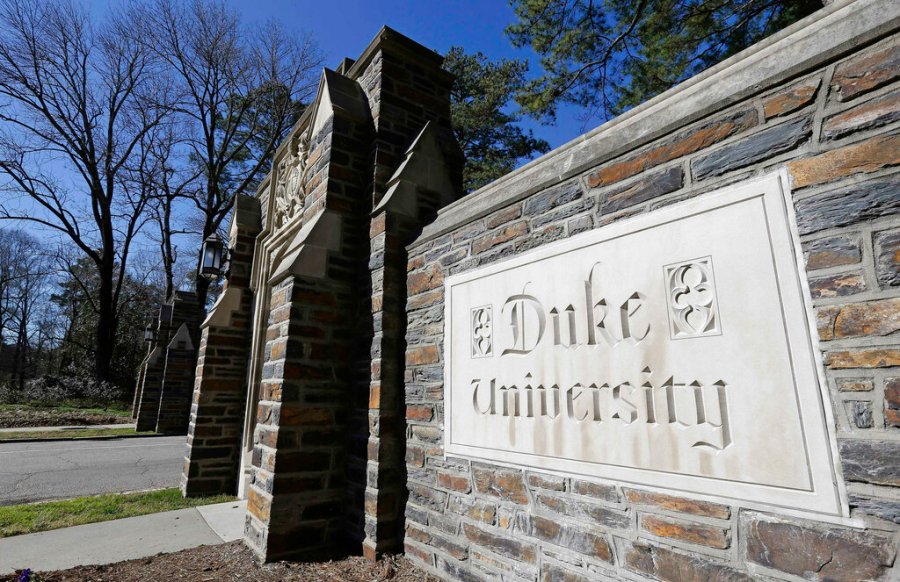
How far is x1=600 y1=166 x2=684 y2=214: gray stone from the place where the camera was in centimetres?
182

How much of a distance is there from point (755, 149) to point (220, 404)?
6189 mm

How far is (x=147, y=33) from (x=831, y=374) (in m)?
22.7

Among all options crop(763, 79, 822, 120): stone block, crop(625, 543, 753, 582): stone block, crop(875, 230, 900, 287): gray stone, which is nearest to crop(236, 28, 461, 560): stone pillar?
crop(625, 543, 753, 582): stone block

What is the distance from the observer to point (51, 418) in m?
14.2

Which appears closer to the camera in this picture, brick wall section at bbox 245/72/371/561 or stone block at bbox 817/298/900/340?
stone block at bbox 817/298/900/340

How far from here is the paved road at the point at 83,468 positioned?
20.4ft

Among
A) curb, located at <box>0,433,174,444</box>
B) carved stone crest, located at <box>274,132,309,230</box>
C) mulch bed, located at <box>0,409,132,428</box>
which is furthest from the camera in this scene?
mulch bed, located at <box>0,409,132,428</box>

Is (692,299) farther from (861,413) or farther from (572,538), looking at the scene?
(572,538)

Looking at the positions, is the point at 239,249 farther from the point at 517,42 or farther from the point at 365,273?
the point at 517,42

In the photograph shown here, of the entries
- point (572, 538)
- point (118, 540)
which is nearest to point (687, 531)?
point (572, 538)

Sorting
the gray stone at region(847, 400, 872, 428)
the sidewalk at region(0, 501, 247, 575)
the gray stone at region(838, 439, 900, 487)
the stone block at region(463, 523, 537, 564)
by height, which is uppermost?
the gray stone at region(847, 400, 872, 428)

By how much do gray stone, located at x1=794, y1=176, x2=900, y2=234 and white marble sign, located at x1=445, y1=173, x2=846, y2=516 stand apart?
55 mm

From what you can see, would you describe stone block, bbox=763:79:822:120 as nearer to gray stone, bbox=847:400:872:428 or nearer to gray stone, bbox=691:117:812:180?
gray stone, bbox=691:117:812:180

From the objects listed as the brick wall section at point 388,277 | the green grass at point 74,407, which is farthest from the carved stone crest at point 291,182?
the green grass at point 74,407
